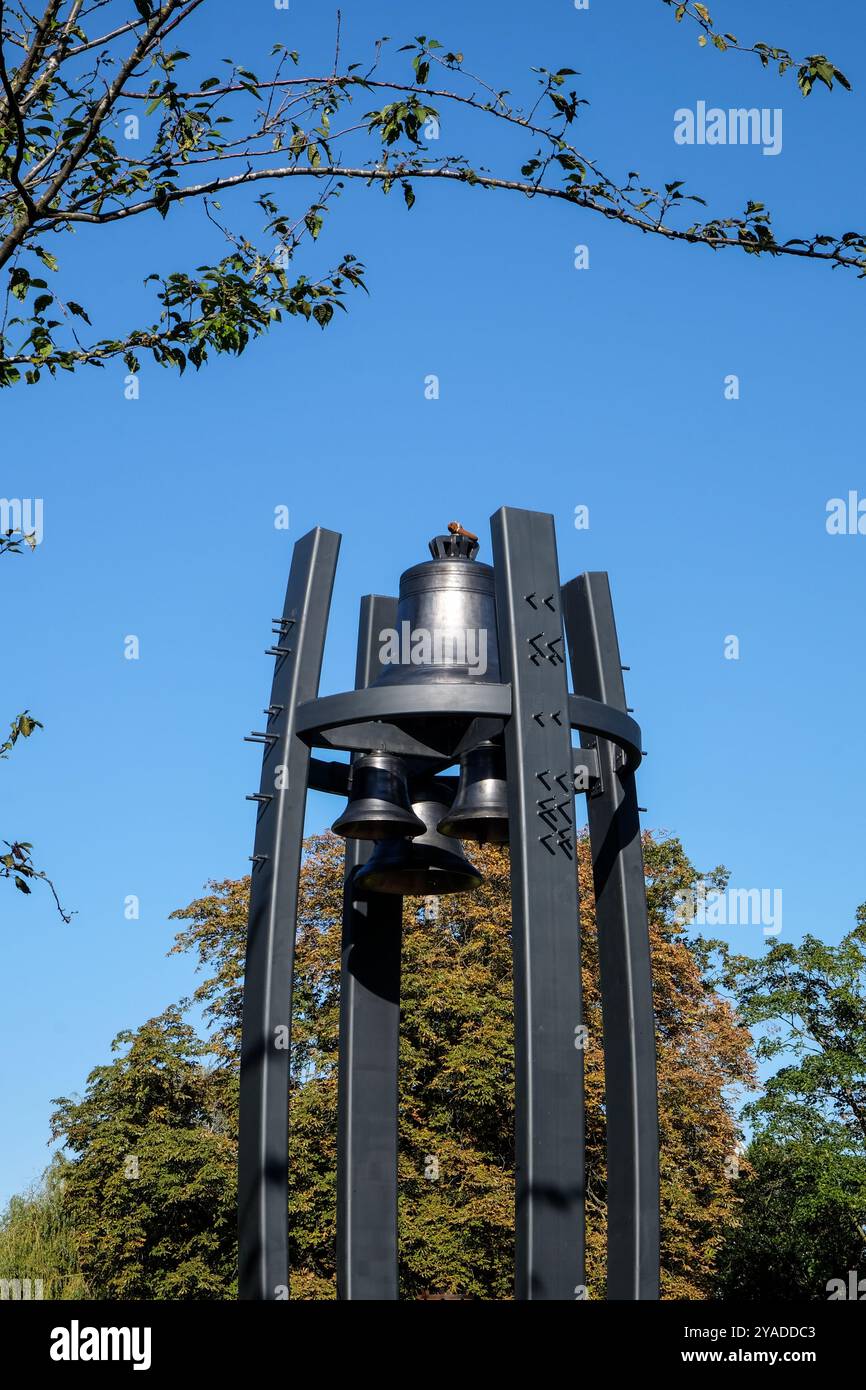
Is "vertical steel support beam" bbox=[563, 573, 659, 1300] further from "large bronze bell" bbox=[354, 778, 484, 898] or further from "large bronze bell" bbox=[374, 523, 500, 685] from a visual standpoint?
"large bronze bell" bbox=[354, 778, 484, 898]

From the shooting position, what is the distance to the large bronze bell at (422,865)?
986cm

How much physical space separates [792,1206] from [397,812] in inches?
990

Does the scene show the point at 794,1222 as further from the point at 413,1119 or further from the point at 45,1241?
the point at 45,1241

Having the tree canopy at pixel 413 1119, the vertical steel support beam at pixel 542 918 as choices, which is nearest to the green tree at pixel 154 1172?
the tree canopy at pixel 413 1119

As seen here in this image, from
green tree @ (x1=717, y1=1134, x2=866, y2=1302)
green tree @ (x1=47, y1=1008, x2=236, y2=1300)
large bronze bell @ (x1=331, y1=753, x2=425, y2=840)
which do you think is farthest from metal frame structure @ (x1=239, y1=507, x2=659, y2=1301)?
green tree @ (x1=717, y1=1134, x2=866, y2=1302)

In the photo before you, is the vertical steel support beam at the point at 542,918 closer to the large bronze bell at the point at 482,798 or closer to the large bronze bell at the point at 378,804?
the large bronze bell at the point at 482,798

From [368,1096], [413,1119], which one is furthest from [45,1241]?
[368,1096]

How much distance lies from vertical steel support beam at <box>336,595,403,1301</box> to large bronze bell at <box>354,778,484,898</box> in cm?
30

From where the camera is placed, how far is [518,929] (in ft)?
25.6

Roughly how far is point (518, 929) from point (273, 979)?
1797 millimetres

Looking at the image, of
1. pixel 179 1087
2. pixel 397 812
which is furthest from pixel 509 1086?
pixel 397 812

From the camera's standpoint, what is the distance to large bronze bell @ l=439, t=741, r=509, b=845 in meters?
9.09
